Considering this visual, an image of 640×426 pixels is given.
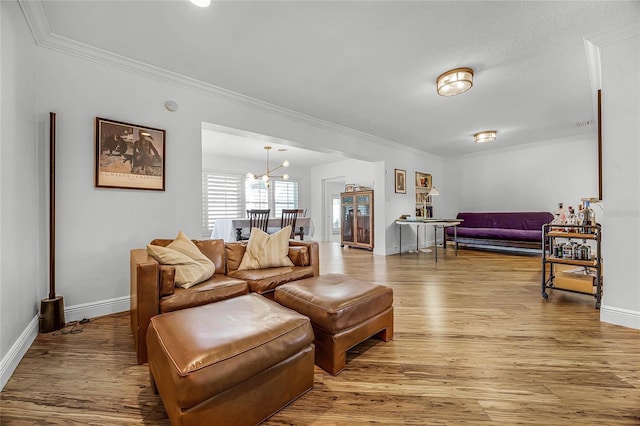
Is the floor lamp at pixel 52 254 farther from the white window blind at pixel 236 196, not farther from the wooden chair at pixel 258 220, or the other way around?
the white window blind at pixel 236 196

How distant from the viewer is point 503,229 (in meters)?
5.65

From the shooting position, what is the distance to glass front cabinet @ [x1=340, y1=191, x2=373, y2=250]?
19.8 feet

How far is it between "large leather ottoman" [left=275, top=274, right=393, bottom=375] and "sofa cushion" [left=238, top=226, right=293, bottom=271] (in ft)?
2.27

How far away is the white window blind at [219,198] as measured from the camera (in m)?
6.40

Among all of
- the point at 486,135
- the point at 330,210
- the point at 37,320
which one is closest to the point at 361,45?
the point at 37,320

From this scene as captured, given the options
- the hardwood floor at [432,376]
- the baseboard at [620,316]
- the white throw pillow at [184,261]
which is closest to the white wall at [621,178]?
the baseboard at [620,316]

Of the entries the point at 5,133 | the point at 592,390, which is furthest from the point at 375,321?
the point at 5,133

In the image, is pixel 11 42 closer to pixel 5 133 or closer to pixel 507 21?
pixel 5 133

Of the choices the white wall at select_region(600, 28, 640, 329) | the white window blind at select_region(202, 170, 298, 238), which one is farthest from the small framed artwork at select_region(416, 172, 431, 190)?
the white wall at select_region(600, 28, 640, 329)

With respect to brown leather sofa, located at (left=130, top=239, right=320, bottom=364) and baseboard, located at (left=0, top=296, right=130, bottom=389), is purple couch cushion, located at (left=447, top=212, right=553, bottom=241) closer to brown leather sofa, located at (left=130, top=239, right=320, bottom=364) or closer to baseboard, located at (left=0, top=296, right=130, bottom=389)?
brown leather sofa, located at (left=130, top=239, right=320, bottom=364)

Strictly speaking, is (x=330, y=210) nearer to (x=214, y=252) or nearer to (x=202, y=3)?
(x=214, y=252)

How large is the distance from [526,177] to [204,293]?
6.91m

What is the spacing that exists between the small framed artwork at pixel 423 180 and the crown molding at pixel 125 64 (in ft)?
11.4

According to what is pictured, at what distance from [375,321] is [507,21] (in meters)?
2.45
